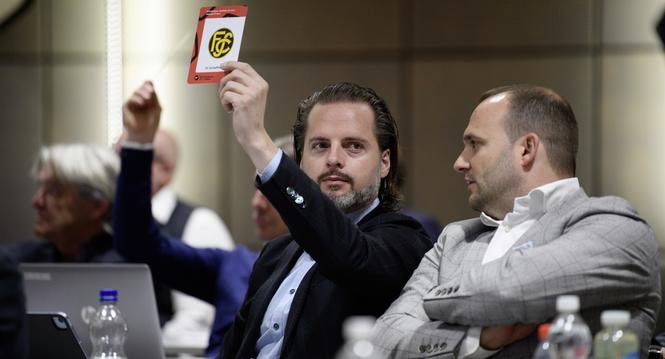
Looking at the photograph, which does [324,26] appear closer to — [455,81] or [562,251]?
[455,81]

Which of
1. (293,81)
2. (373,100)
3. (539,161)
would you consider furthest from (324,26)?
(539,161)

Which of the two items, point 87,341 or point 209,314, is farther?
point 209,314

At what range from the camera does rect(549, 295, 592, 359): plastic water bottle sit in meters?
2.26

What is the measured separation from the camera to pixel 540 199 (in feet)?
9.70

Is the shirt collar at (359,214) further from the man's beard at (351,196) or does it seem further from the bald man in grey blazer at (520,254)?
the bald man in grey blazer at (520,254)

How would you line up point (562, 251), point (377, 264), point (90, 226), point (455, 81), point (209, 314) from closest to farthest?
point (562, 251) → point (377, 264) → point (90, 226) → point (209, 314) → point (455, 81)

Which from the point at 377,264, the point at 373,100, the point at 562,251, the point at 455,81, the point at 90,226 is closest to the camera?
the point at 562,251

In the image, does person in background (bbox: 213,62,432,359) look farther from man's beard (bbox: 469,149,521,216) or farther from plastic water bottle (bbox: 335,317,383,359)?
plastic water bottle (bbox: 335,317,383,359)

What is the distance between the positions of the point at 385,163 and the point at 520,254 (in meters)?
0.86

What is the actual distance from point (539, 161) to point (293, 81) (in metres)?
4.72

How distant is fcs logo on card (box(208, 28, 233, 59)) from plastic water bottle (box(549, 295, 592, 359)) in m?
1.15

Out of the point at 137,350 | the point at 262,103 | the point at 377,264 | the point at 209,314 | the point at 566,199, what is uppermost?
the point at 262,103

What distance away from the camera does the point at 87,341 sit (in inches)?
140

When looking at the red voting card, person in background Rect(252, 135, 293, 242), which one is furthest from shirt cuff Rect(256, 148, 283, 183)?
person in background Rect(252, 135, 293, 242)
